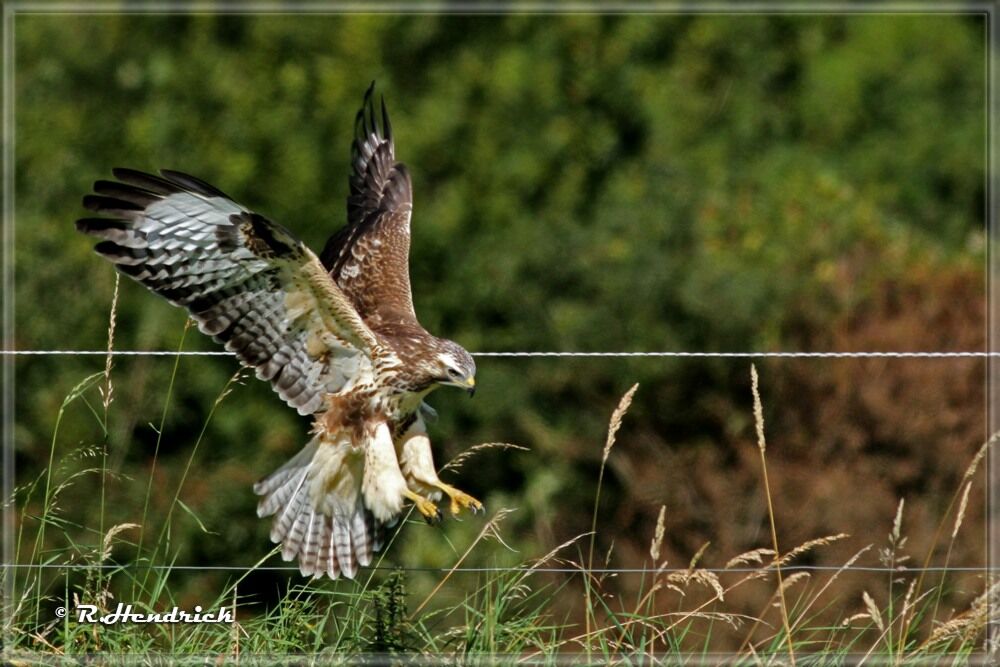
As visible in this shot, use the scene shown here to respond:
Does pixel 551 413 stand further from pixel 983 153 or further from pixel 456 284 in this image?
pixel 983 153

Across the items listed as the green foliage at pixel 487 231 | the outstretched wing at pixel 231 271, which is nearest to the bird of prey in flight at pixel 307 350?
the outstretched wing at pixel 231 271

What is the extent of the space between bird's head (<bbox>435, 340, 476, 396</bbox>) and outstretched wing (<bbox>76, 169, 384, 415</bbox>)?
211mm

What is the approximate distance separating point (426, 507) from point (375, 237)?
5.34 ft

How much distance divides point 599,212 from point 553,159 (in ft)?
4.97

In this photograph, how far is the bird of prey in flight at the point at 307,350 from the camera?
17.4 ft

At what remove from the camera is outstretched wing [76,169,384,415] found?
526cm

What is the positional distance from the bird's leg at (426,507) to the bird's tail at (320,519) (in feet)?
1.44

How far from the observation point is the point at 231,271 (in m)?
5.41

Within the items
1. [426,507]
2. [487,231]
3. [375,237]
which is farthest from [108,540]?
[487,231]

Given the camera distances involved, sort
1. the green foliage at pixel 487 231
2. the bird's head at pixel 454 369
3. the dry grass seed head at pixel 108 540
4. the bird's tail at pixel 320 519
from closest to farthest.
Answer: the dry grass seed head at pixel 108 540 → the bird's head at pixel 454 369 → the bird's tail at pixel 320 519 → the green foliage at pixel 487 231

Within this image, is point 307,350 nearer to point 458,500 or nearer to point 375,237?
point 458,500

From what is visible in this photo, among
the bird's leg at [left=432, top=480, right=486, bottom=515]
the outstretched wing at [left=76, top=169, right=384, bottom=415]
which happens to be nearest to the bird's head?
the outstretched wing at [left=76, top=169, right=384, bottom=415]

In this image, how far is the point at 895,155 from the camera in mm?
18625

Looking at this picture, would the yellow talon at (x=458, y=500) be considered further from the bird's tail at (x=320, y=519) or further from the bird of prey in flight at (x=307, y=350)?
the bird's tail at (x=320, y=519)
